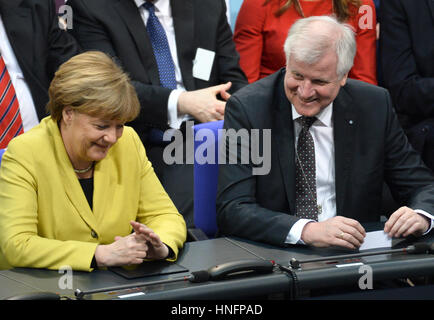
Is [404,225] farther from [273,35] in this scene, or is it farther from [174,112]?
[273,35]

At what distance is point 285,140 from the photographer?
2826 mm

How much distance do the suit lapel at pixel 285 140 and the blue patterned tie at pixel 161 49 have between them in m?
0.94

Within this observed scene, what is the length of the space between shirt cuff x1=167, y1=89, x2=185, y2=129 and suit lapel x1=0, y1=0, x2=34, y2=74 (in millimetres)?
687

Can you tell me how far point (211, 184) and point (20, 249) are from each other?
869mm

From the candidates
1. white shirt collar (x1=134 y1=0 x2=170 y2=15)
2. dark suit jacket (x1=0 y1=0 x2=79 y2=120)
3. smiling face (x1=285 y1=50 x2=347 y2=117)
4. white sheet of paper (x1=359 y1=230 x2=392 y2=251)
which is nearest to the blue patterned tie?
white shirt collar (x1=134 y1=0 x2=170 y2=15)

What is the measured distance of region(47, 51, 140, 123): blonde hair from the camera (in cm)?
241

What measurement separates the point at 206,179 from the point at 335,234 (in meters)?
0.64

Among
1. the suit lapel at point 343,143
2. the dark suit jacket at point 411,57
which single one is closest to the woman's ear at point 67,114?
the suit lapel at point 343,143

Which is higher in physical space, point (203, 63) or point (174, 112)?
point (203, 63)

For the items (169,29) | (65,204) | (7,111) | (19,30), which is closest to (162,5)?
(169,29)

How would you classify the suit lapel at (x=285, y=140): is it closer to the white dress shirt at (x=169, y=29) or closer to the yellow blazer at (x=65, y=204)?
the yellow blazer at (x=65, y=204)

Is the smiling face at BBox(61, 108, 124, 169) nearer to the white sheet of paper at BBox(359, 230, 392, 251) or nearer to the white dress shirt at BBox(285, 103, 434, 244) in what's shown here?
the white dress shirt at BBox(285, 103, 434, 244)
